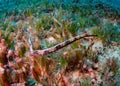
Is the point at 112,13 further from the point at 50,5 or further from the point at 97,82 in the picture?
the point at 97,82

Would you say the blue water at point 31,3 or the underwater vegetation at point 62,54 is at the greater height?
the blue water at point 31,3

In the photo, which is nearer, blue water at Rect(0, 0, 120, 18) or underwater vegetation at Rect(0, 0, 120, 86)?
underwater vegetation at Rect(0, 0, 120, 86)

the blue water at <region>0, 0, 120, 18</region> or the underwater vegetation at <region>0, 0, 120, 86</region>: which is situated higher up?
the blue water at <region>0, 0, 120, 18</region>

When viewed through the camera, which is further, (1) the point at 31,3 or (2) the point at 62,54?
(1) the point at 31,3

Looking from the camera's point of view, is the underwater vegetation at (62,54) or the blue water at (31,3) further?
the blue water at (31,3)

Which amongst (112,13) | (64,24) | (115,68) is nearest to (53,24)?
(64,24)

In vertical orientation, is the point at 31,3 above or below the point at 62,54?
above

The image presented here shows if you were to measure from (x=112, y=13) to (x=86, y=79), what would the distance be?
403cm

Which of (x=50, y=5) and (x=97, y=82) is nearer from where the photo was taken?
(x=97, y=82)

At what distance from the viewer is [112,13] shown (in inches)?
302

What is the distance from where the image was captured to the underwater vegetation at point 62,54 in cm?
398

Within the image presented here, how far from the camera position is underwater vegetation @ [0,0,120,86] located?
3980 mm

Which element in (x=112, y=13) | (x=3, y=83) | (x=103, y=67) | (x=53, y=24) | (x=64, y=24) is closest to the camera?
(x=3, y=83)

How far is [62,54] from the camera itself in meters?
4.57
